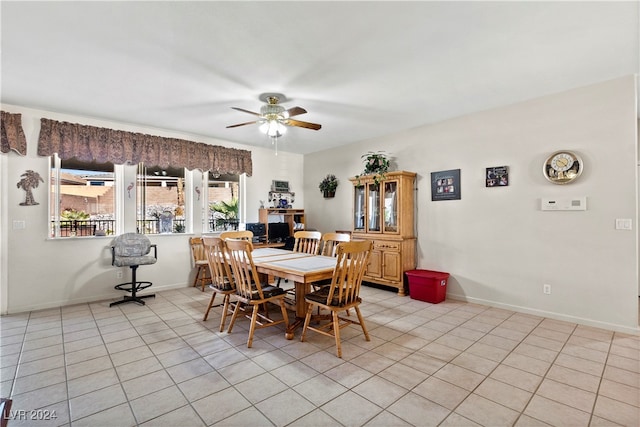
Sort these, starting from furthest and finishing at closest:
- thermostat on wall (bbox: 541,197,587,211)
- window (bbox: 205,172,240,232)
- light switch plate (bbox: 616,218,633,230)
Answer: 1. window (bbox: 205,172,240,232)
2. thermostat on wall (bbox: 541,197,587,211)
3. light switch plate (bbox: 616,218,633,230)

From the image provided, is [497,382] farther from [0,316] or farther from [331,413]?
[0,316]

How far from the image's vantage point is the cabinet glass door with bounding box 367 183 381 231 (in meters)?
5.04

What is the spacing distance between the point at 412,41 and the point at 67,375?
12.2ft

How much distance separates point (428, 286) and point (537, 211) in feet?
5.28

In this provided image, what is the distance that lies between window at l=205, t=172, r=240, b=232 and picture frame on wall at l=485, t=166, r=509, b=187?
4269mm

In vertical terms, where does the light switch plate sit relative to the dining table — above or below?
above

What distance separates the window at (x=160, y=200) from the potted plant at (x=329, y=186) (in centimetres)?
Answer: 263

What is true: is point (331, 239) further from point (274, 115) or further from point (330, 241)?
point (274, 115)

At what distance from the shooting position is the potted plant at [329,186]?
6133 millimetres

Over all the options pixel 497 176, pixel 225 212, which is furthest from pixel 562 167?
pixel 225 212

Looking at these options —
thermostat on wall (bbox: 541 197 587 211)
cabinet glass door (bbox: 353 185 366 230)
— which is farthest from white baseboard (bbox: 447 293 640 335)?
cabinet glass door (bbox: 353 185 366 230)

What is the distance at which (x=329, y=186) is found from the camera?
20.2 ft

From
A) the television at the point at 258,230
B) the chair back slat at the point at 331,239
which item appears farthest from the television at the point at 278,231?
the chair back slat at the point at 331,239

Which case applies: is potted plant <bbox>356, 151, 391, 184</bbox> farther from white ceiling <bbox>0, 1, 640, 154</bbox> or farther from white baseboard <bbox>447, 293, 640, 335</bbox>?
white baseboard <bbox>447, 293, 640, 335</bbox>
